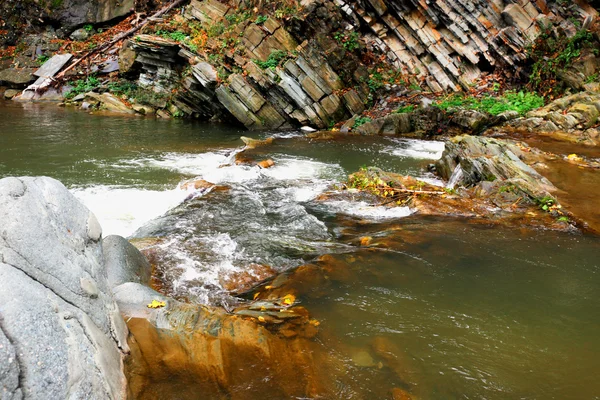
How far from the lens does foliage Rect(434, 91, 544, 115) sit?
15742 mm

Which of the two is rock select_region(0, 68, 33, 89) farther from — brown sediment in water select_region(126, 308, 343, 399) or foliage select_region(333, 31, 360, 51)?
brown sediment in water select_region(126, 308, 343, 399)

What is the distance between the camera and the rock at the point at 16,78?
74.4ft

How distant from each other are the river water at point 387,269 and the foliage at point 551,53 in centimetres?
957

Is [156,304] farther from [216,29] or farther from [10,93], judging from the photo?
[10,93]

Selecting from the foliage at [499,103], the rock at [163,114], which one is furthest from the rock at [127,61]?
the foliage at [499,103]

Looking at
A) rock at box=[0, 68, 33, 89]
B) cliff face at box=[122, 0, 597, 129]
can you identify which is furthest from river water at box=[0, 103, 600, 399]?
rock at box=[0, 68, 33, 89]

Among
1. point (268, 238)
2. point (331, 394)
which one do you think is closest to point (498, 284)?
point (331, 394)

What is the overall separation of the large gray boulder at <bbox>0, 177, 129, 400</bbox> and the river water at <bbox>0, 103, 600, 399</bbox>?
1.51 meters

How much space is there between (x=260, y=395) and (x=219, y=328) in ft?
2.35

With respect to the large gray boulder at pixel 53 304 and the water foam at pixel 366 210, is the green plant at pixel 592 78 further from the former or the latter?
the large gray boulder at pixel 53 304

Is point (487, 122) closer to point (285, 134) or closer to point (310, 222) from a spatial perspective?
point (285, 134)

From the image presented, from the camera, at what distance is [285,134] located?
16109mm

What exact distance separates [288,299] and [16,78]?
2513 centimetres

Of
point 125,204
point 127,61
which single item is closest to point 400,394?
point 125,204
